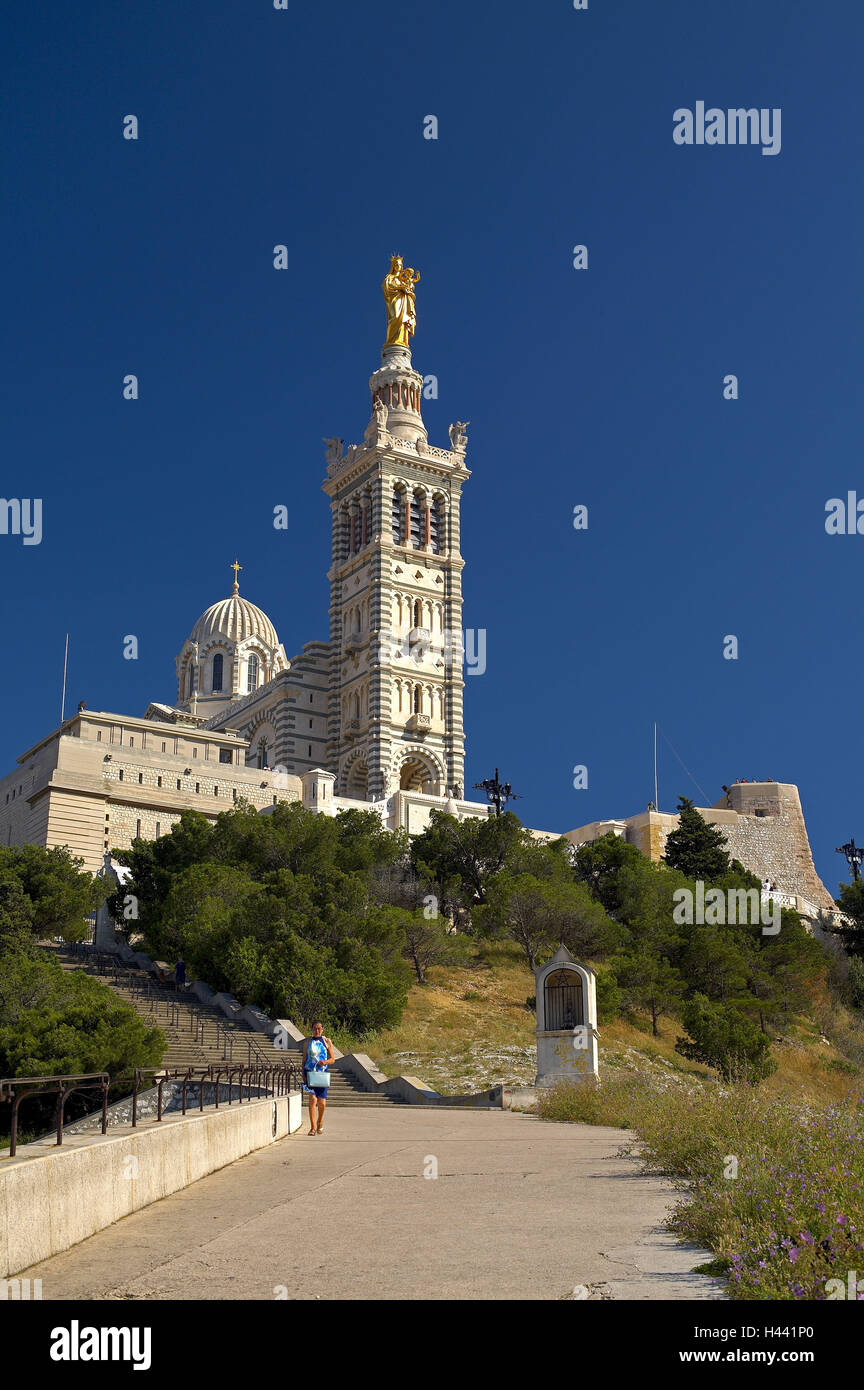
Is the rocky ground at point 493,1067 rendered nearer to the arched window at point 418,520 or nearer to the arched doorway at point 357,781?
the arched doorway at point 357,781

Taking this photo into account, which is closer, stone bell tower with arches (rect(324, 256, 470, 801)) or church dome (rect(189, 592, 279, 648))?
stone bell tower with arches (rect(324, 256, 470, 801))

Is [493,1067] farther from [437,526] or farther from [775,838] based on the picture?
[437,526]

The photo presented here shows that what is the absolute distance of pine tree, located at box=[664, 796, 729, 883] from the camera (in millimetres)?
60281

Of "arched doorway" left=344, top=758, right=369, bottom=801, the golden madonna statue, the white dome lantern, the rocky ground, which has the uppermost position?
the golden madonna statue

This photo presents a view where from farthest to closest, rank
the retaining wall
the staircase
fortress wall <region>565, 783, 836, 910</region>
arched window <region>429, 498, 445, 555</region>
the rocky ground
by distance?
arched window <region>429, 498, 445, 555</region> < fortress wall <region>565, 783, 836, 910</region> < the rocky ground < the staircase < the retaining wall

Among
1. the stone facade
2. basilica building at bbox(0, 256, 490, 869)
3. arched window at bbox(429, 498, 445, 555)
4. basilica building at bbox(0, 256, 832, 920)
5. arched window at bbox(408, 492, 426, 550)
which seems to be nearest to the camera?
the stone facade

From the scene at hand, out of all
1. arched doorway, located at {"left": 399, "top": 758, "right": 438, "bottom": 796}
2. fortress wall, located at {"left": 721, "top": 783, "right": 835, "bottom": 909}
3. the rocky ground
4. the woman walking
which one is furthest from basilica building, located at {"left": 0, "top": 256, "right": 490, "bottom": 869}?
the woman walking

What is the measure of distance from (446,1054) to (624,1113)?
17.0 m

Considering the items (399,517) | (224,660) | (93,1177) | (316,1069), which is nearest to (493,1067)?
(316,1069)

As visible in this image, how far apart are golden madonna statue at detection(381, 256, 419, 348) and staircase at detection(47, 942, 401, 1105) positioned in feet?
186

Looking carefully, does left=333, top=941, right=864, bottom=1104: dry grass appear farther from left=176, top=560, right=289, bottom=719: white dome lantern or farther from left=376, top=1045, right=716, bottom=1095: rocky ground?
left=176, top=560, right=289, bottom=719: white dome lantern

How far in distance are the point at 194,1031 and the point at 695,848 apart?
3734cm
